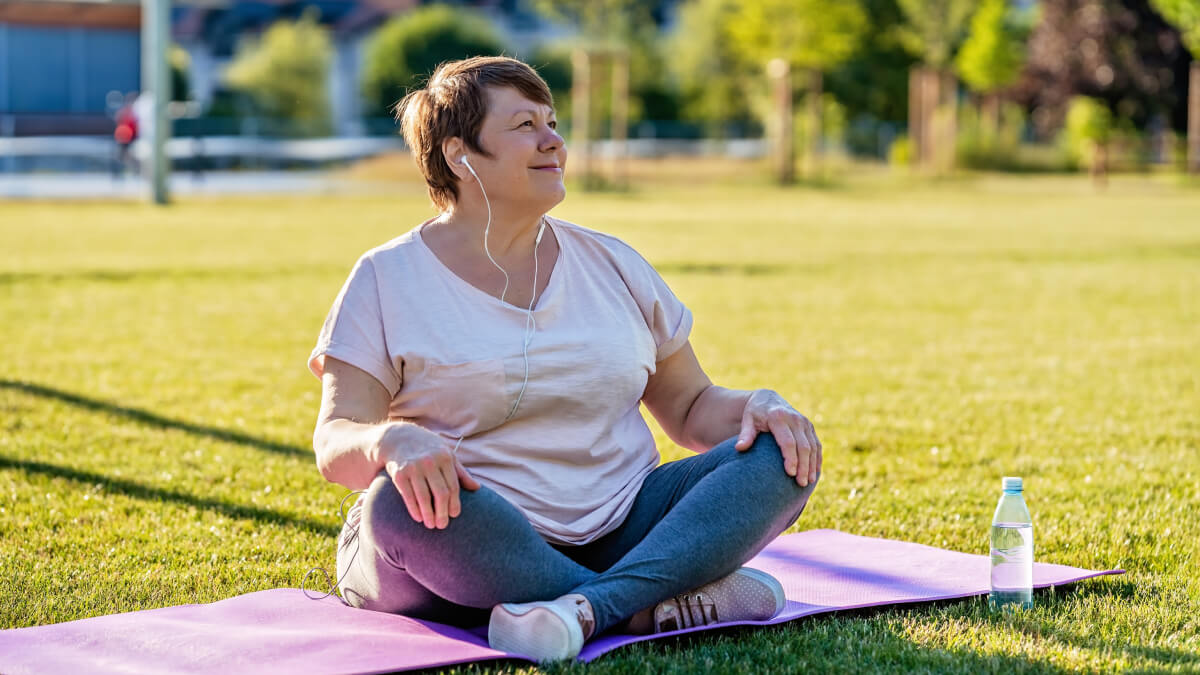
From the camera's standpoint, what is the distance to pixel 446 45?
56250 mm

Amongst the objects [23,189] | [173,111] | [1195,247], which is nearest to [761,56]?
[173,111]

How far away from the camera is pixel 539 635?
313 centimetres

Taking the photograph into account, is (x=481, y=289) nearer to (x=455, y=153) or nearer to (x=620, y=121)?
(x=455, y=153)

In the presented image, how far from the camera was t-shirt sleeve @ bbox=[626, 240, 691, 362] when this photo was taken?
3725mm

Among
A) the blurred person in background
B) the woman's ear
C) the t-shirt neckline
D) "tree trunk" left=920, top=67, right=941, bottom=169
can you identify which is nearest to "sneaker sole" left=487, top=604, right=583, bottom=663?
the t-shirt neckline

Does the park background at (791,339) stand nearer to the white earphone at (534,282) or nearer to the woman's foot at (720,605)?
the woman's foot at (720,605)

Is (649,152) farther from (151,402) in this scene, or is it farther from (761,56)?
(151,402)

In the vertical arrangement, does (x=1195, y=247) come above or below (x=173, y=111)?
below

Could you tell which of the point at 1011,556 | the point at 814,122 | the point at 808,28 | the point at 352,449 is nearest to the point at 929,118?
the point at 808,28

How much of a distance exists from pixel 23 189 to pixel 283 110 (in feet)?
64.3

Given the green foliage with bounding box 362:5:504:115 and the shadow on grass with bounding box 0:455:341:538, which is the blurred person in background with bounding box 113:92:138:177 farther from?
the shadow on grass with bounding box 0:455:341:538

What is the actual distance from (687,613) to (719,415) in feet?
1.74

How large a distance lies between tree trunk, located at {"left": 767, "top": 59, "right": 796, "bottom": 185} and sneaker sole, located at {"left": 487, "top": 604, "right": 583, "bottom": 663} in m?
30.9

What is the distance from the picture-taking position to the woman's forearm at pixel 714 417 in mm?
3654
